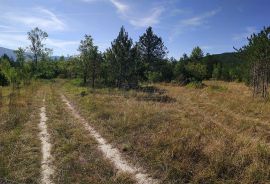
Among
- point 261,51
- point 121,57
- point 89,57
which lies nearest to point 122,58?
point 121,57

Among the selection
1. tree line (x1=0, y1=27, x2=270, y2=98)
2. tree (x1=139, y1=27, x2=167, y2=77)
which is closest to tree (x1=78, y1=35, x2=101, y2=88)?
tree line (x1=0, y1=27, x2=270, y2=98)

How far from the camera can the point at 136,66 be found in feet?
146

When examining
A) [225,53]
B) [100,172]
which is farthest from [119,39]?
[225,53]

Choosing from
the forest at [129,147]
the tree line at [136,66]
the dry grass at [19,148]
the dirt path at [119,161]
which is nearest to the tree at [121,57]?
the tree line at [136,66]

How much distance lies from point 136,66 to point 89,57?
898 centimetres

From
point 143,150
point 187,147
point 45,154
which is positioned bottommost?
point 45,154

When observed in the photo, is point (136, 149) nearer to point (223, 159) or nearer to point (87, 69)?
point (223, 159)

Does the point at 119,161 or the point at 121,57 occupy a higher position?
the point at 121,57

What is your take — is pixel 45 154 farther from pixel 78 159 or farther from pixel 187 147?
pixel 187 147

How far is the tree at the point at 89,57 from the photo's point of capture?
161ft

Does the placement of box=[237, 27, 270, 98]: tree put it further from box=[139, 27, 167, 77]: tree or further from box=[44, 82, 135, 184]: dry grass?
box=[139, 27, 167, 77]: tree

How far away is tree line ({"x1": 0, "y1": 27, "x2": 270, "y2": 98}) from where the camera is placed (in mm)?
33406

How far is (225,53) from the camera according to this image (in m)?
149

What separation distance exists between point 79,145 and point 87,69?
39.2 metres
